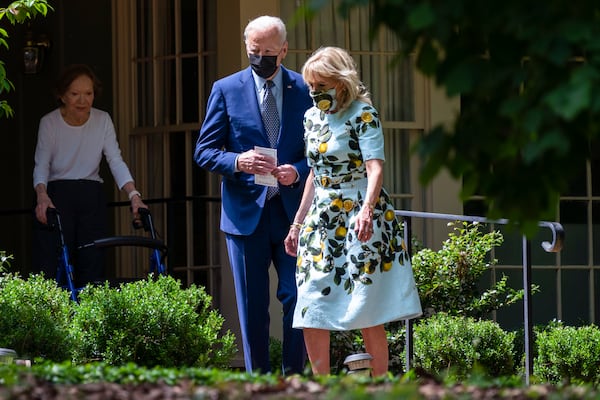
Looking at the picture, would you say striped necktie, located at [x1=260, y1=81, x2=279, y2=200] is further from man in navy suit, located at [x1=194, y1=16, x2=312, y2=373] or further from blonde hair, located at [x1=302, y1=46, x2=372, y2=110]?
blonde hair, located at [x1=302, y1=46, x2=372, y2=110]

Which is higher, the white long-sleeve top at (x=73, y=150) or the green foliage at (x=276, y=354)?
the white long-sleeve top at (x=73, y=150)

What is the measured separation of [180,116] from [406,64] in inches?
67.2

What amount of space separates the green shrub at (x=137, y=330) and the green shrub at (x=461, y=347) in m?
1.54

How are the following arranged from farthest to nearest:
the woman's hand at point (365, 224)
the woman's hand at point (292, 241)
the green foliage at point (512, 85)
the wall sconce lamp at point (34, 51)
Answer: the wall sconce lamp at point (34, 51) → the woman's hand at point (292, 241) → the woman's hand at point (365, 224) → the green foliage at point (512, 85)

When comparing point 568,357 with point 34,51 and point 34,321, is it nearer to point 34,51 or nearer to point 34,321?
point 34,321

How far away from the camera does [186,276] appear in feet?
32.7

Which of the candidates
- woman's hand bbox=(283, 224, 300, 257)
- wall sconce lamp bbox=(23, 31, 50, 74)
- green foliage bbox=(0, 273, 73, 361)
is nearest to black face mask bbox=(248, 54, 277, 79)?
woman's hand bbox=(283, 224, 300, 257)

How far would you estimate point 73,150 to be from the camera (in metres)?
8.81

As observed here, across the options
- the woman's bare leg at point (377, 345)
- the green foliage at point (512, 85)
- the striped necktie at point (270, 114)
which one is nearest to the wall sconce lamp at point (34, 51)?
the striped necktie at point (270, 114)

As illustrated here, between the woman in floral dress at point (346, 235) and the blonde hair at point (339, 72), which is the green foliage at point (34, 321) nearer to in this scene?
the woman in floral dress at point (346, 235)

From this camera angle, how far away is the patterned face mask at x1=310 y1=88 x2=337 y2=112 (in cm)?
627

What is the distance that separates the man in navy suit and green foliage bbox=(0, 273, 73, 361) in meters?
0.95

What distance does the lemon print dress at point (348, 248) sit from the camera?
6102mm

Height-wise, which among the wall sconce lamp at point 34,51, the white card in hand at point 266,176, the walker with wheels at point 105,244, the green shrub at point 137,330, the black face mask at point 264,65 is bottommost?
the green shrub at point 137,330
